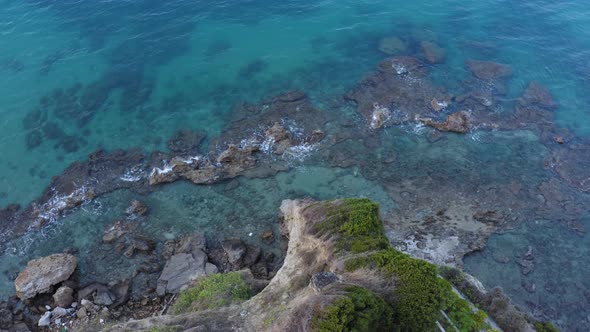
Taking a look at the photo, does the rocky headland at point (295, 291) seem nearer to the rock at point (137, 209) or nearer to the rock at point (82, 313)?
the rock at point (82, 313)

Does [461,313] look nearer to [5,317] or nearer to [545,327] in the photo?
[545,327]

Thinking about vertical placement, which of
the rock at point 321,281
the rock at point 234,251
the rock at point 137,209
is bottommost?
the rock at point 234,251

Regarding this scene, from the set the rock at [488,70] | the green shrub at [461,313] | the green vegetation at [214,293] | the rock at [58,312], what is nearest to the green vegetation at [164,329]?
the green vegetation at [214,293]

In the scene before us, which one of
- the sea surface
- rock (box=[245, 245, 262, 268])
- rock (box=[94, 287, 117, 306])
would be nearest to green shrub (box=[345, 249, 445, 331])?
the sea surface

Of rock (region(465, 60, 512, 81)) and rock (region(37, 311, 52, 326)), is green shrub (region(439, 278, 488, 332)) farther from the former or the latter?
rock (region(465, 60, 512, 81))

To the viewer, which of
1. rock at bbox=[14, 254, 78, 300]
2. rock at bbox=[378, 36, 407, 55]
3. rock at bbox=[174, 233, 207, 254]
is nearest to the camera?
rock at bbox=[14, 254, 78, 300]

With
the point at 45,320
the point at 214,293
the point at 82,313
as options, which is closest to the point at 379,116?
the point at 214,293

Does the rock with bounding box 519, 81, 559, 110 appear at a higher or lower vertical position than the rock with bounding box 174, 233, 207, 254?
higher
